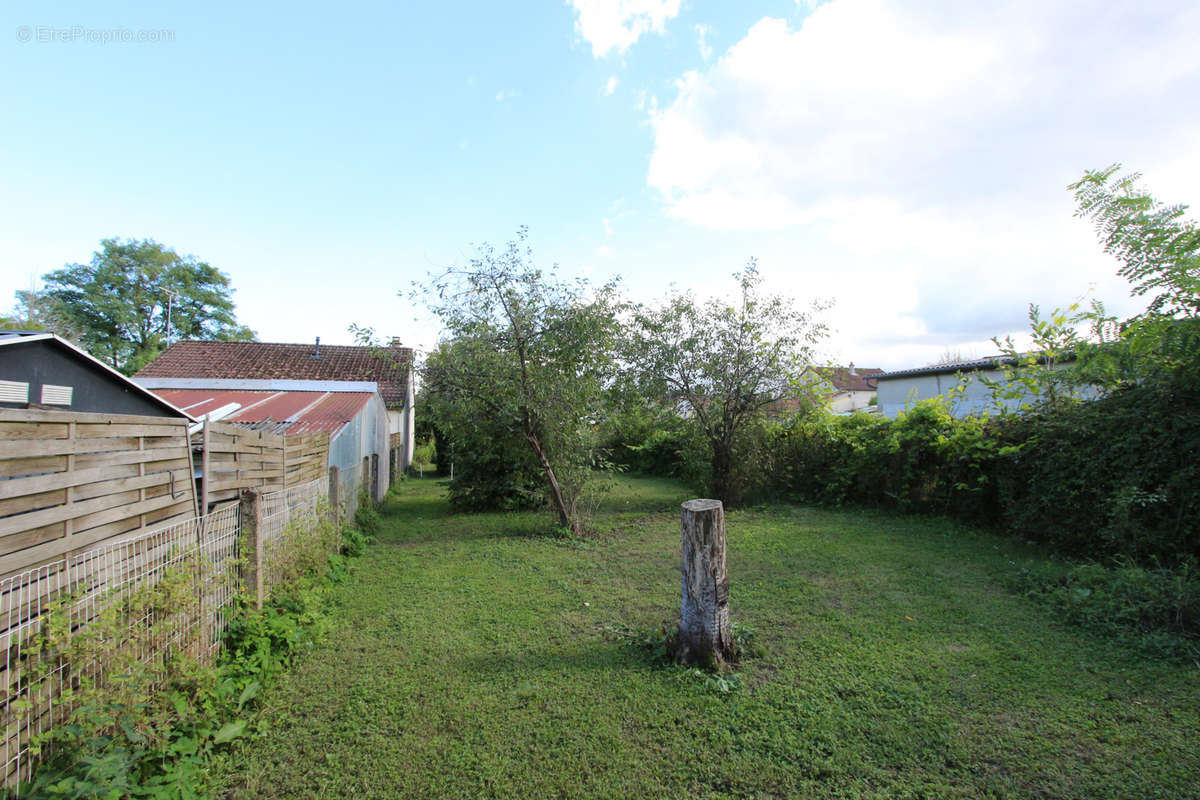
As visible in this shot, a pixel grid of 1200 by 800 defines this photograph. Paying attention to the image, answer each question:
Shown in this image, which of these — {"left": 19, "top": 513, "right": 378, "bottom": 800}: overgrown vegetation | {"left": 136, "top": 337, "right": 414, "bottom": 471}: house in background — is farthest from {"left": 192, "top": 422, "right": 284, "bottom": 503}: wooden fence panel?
{"left": 136, "top": 337, "right": 414, "bottom": 471}: house in background

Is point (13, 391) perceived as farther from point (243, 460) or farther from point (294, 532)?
point (294, 532)

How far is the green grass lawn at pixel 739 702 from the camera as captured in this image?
2.68 metres

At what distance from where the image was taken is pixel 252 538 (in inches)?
164

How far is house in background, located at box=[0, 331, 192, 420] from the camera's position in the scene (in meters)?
5.71

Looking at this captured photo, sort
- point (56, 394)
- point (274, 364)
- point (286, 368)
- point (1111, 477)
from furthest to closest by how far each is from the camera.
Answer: point (274, 364)
point (286, 368)
point (56, 394)
point (1111, 477)

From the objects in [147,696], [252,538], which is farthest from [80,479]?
[252,538]

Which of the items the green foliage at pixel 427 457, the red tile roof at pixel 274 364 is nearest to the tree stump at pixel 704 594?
the red tile roof at pixel 274 364

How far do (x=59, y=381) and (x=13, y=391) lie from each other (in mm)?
490

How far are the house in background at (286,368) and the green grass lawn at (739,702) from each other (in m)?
12.9

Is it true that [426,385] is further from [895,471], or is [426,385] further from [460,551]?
[895,471]

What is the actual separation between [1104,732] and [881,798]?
4.93ft

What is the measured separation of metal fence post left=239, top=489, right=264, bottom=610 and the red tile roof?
1379 cm

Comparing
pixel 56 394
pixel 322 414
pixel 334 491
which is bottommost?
pixel 334 491

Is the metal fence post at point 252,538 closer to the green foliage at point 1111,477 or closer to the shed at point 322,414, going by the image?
the shed at point 322,414
